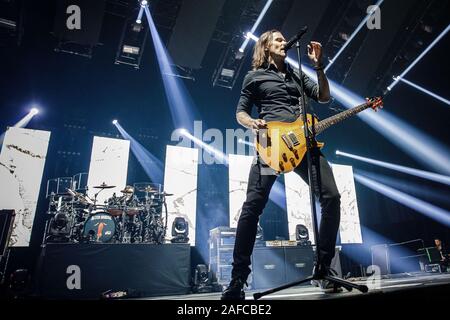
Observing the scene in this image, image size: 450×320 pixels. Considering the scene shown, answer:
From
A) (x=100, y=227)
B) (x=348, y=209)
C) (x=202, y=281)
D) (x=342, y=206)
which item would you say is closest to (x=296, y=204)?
(x=342, y=206)

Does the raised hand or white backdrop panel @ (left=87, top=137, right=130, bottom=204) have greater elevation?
white backdrop panel @ (left=87, top=137, right=130, bottom=204)

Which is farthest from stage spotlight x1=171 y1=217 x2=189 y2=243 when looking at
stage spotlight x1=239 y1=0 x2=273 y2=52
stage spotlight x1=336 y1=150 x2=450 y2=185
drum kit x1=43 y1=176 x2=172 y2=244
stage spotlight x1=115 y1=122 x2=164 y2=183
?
stage spotlight x1=336 y1=150 x2=450 y2=185

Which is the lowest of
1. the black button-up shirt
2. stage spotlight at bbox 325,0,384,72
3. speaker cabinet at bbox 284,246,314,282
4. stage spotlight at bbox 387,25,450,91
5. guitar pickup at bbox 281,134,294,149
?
speaker cabinet at bbox 284,246,314,282

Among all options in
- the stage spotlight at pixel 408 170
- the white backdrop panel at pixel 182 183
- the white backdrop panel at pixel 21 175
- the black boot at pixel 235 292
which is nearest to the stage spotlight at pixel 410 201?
the stage spotlight at pixel 408 170

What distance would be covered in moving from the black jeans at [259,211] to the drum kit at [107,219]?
3.57 m

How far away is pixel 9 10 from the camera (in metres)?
5.53

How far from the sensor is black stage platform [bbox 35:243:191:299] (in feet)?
13.1

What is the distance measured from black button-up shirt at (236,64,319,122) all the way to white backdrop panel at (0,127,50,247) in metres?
5.59

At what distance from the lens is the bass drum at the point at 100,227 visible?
525 cm

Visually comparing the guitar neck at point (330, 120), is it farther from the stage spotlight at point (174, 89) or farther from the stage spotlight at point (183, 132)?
the stage spotlight at point (183, 132)

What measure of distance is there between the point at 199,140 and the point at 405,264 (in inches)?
251

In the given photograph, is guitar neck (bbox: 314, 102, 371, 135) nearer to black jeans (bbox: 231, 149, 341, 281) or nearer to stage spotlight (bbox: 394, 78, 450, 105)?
black jeans (bbox: 231, 149, 341, 281)

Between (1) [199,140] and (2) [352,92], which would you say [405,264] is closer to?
(2) [352,92]
